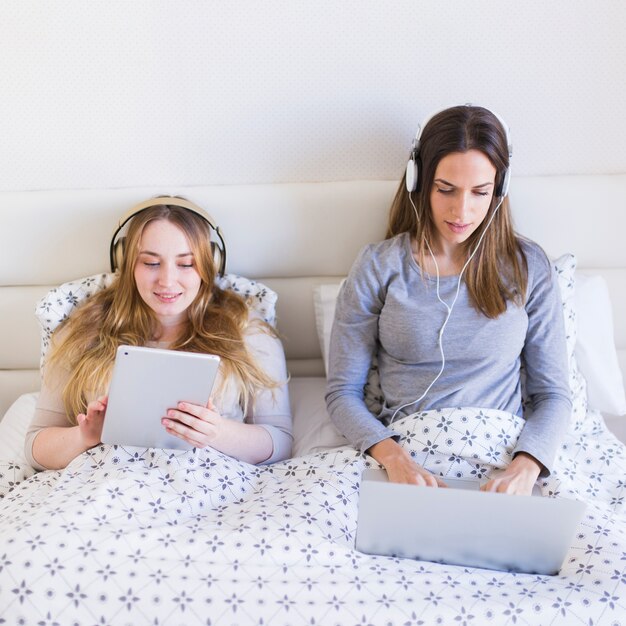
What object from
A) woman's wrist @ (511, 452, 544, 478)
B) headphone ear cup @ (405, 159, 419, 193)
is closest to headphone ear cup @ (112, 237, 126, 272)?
headphone ear cup @ (405, 159, 419, 193)

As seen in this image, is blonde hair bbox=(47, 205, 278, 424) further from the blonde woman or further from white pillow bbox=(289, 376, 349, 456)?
white pillow bbox=(289, 376, 349, 456)

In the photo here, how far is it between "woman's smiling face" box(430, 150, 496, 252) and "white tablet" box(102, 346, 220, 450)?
0.51 metres

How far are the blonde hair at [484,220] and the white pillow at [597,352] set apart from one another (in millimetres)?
233

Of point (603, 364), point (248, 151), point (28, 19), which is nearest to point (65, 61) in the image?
point (28, 19)

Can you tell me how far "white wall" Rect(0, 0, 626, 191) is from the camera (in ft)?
4.68

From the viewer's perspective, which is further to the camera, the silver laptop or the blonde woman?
the blonde woman

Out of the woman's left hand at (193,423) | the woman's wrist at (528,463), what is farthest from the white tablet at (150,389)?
the woman's wrist at (528,463)

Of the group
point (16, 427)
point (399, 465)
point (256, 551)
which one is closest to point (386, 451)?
point (399, 465)

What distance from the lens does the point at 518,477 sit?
1151 mm

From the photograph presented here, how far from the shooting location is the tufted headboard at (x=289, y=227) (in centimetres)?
151

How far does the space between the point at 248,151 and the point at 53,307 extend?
1.75 feet

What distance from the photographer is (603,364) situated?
1455 millimetres

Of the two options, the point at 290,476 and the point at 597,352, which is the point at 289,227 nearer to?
the point at 290,476

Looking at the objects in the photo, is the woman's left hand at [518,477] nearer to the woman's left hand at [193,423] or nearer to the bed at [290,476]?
the bed at [290,476]
